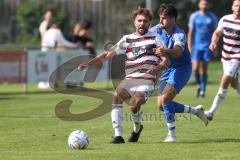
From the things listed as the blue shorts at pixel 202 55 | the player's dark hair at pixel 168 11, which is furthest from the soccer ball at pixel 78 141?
the blue shorts at pixel 202 55

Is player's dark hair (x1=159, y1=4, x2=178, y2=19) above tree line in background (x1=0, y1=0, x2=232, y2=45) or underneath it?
above

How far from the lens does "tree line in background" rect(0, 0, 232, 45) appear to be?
51.3 meters

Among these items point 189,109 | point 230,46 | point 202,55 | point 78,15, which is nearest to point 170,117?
point 189,109

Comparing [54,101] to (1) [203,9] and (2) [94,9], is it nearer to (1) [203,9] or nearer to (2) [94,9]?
(1) [203,9]

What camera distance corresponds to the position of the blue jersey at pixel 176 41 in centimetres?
1246

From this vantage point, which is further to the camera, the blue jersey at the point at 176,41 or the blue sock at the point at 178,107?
the blue sock at the point at 178,107

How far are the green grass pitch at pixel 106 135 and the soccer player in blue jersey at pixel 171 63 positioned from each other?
460 millimetres

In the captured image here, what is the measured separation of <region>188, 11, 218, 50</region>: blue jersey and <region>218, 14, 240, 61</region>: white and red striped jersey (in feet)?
24.4

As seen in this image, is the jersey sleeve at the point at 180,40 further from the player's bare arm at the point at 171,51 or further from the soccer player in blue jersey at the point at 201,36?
the soccer player in blue jersey at the point at 201,36

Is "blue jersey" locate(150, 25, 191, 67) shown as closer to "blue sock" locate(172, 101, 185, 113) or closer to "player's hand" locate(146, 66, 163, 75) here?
"player's hand" locate(146, 66, 163, 75)

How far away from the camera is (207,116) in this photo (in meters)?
14.3

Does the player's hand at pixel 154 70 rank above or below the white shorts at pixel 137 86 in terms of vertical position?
above

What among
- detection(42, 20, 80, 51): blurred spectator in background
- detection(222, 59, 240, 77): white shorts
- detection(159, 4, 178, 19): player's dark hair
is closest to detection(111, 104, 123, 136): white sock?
detection(159, 4, 178, 19): player's dark hair

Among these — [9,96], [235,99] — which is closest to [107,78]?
[9,96]
